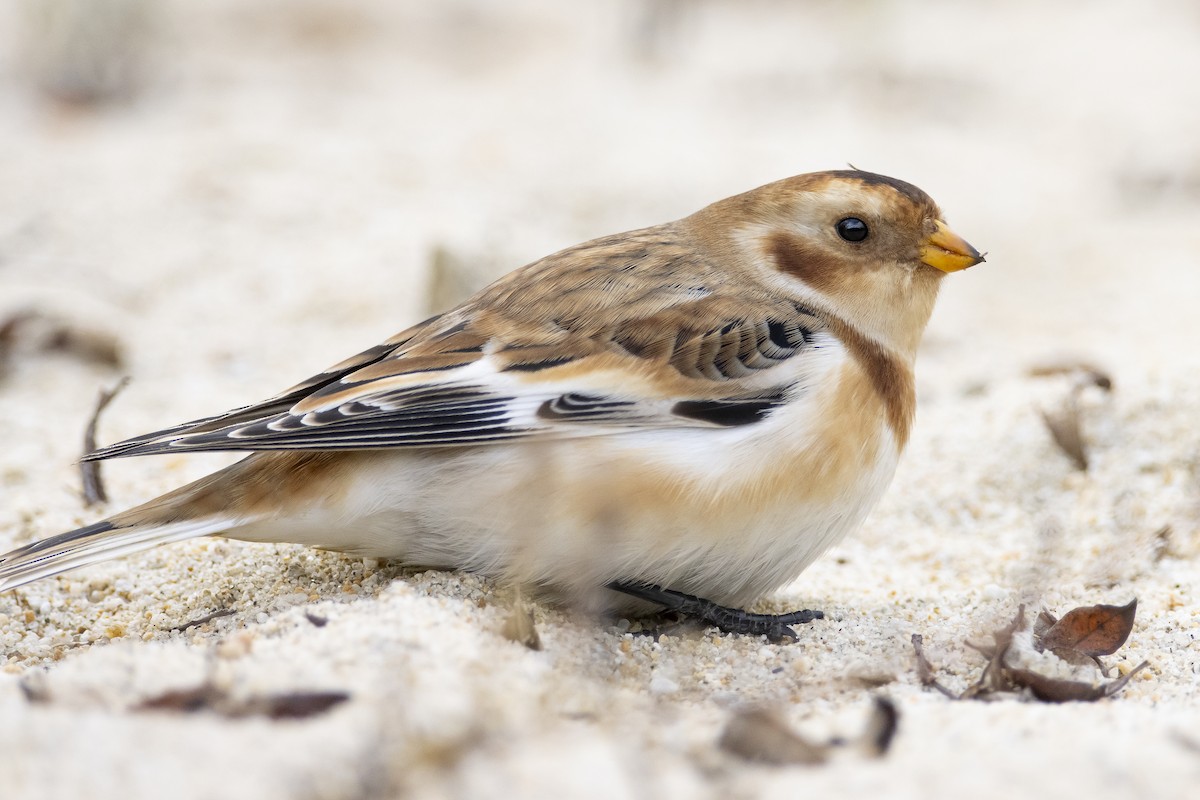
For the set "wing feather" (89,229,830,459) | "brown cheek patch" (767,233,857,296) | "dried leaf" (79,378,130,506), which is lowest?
"dried leaf" (79,378,130,506)

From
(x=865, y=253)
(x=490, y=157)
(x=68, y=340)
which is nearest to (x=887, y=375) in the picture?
(x=865, y=253)

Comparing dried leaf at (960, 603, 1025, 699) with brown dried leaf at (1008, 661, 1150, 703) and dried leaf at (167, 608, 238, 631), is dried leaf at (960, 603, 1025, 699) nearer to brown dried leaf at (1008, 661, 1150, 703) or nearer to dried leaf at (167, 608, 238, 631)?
brown dried leaf at (1008, 661, 1150, 703)

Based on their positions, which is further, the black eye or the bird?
the black eye

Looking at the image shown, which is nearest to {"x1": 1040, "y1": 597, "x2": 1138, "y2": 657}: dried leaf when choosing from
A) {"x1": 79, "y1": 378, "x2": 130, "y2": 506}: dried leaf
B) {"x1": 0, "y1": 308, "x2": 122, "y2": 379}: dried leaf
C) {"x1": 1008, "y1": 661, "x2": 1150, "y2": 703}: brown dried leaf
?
{"x1": 1008, "y1": 661, "x2": 1150, "y2": 703}: brown dried leaf

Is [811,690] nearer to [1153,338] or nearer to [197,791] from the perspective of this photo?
[197,791]

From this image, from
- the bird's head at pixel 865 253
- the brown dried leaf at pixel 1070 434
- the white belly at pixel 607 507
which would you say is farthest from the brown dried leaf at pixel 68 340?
the brown dried leaf at pixel 1070 434

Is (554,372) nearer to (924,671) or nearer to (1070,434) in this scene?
(924,671)

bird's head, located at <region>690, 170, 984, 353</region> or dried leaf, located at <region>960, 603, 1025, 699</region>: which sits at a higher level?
bird's head, located at <region>690, 170, 984, 353</region>
